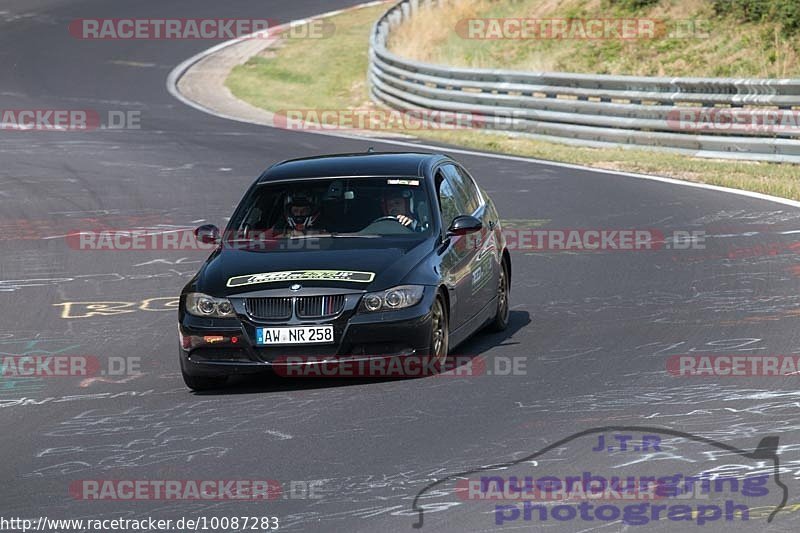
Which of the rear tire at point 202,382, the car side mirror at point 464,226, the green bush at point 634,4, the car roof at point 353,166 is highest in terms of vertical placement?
the green bush at point 634,4

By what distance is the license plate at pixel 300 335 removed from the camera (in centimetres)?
979

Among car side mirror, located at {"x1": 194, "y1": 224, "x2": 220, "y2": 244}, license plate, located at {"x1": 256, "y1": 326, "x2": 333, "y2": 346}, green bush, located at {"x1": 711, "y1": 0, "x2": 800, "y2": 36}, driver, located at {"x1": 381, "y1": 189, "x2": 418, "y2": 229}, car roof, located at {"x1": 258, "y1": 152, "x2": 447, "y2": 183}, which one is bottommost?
license plate, located at {"x1": 256, "y1": 326, "x2": 333, "y2": 346}

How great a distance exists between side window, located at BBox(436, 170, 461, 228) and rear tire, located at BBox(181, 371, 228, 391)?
6.74 ft

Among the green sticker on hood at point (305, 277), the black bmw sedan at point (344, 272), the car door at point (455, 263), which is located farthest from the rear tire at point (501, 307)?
the green sticker on hood at point (305, 277)

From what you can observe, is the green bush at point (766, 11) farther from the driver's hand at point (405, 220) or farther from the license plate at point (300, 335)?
the license plate at point (300, 335)

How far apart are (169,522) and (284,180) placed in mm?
4835

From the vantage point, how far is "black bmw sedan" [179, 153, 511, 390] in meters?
9.85

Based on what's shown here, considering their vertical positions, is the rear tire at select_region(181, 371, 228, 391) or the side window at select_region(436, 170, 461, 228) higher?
the side window at select_region(436, 170, 461, 228)

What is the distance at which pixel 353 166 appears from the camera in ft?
37.5

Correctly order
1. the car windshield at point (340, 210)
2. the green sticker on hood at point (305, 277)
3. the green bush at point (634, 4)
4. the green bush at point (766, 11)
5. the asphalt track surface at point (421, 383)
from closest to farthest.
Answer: the asphalt track surface at point (421, 383) < the green sticker on hood at point (305, 277) < the car windshield at point (340, 210) < the green bush at point (766, 11) < the green bush at point (634, 4)

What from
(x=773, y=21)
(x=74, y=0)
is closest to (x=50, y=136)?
(x=773, y=21)

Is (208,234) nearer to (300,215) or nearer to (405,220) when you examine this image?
(300,215)

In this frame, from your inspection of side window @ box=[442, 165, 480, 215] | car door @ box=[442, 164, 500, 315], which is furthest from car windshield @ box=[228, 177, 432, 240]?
side window @ box=[442, 165, 480, 215]

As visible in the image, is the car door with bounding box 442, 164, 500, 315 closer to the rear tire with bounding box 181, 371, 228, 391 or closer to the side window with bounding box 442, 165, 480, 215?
the side window with bounding box 442, 165, 480, 215
